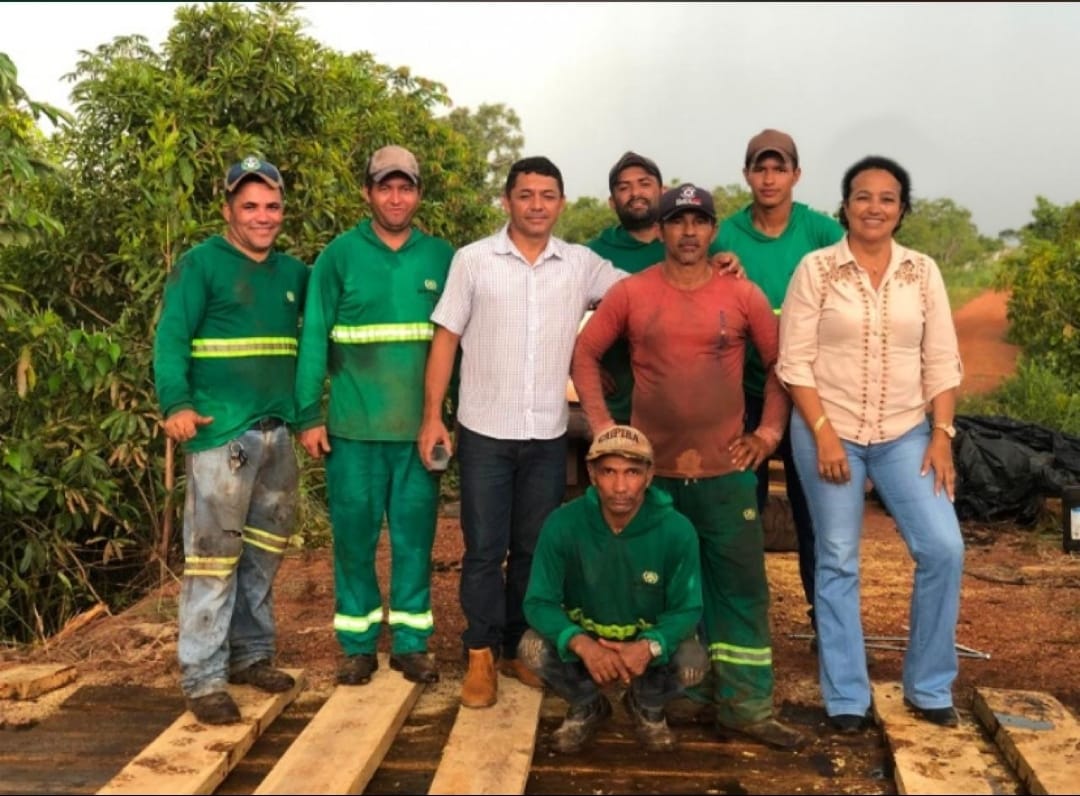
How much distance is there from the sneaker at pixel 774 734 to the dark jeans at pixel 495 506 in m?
0.97

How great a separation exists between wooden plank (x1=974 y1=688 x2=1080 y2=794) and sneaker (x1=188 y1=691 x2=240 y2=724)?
2438mm

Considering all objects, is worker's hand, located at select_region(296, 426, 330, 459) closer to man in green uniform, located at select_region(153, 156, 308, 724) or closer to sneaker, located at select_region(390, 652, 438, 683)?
man in green uniform, located at select_region(153, 156, 308, 724)

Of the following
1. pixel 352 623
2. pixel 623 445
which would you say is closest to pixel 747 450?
pixel 623 445

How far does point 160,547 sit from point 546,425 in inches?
138

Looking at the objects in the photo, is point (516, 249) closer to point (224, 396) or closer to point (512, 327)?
point (512, 327)

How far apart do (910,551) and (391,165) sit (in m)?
2.17

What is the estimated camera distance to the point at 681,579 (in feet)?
13.0

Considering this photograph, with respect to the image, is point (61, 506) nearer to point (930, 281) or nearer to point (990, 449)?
point (930, 281)

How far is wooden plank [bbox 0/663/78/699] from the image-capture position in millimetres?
4523

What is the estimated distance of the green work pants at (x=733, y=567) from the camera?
13.7ft

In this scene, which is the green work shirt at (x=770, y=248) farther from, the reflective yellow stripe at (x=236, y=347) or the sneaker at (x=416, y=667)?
the reflective yellow stripe at (x=236, y=347)

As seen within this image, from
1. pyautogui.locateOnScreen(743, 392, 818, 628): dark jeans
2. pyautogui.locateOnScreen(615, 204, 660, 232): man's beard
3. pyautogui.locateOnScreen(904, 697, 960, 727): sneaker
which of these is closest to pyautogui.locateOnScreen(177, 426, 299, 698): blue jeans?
pyautogui.locateOnScreen(615, 204, 660, 232): man's beard

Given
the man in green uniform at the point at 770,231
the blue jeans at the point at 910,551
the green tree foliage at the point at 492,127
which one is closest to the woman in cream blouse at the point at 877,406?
the blue jeans at the point at 910,551

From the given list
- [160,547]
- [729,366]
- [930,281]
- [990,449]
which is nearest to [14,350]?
[160,547]
